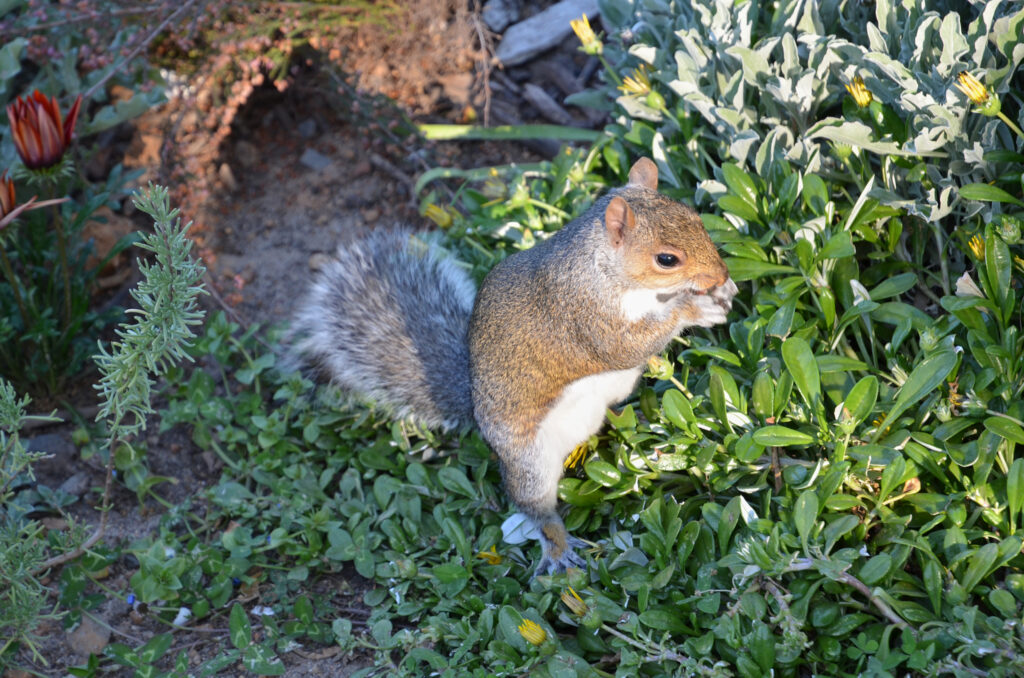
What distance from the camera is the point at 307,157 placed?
3.41 meters

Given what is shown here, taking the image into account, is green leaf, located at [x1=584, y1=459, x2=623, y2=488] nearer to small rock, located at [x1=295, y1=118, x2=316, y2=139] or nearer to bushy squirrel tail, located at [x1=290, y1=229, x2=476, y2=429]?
bushy squirrel tail, located at [x1=290, y1=229, x2=476, y2=429]

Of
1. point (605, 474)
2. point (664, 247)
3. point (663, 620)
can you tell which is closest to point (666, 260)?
point (664, 247)

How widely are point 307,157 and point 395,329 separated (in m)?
1.27

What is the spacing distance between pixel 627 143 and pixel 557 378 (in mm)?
1014

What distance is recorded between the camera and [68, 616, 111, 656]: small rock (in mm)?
2080

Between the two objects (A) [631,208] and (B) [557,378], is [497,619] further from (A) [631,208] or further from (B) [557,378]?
(A) [631,208]

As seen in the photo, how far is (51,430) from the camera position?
104 inches

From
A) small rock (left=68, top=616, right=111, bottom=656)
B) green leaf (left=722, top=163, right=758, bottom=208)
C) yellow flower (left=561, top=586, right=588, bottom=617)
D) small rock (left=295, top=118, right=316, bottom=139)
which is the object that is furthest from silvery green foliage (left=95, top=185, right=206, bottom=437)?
small rock (left=295, top=118, right=316, bottom=139)

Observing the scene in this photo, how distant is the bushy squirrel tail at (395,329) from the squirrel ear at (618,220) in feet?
2.13

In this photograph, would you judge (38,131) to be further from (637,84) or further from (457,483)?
(637,84)

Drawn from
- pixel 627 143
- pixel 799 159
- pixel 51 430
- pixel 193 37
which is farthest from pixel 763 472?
pixel 193 37

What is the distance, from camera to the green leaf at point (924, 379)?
1.66 m

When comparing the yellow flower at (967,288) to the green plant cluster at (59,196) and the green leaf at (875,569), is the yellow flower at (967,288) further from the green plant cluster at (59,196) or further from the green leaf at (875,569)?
the green plant cluster at (59,196)

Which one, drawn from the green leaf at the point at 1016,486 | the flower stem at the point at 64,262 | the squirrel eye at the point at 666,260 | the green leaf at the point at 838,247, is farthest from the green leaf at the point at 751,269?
the flower stem at the point at 64,262
